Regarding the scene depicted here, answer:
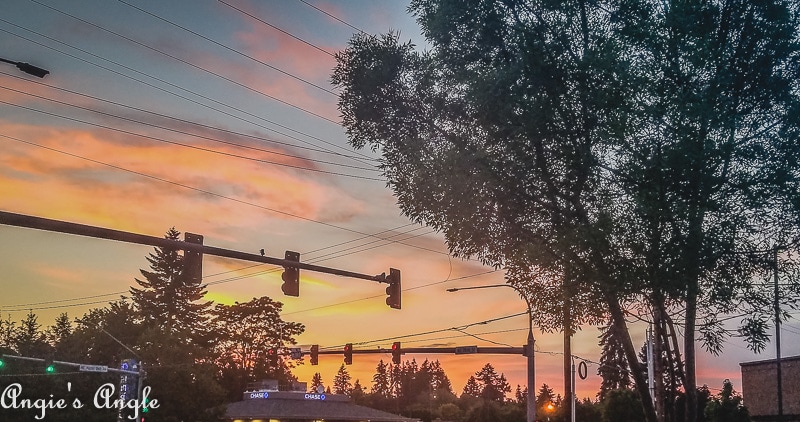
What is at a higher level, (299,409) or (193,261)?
(193,261)

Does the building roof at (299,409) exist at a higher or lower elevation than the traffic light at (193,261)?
lower

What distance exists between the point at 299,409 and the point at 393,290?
166ft

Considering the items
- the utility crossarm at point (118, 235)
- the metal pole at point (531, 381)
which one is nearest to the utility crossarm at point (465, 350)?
the metal pole at point (531, 381)

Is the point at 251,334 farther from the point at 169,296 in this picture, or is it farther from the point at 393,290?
the point at 393,290

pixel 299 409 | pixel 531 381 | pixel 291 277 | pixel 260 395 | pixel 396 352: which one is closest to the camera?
pixel 291 277

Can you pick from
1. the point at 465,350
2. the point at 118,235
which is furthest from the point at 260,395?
the point at 118,235

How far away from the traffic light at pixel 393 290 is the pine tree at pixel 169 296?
93.1m

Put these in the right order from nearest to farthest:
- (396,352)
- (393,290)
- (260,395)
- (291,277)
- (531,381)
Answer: (291,277), (393,290), (531,381), (396,352), (260,395)

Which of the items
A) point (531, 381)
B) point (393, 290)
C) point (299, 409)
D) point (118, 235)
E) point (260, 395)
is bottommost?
point (299, 409)

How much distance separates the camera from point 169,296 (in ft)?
380

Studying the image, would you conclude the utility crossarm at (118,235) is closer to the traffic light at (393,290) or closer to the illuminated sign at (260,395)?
the traffic light at (393,290)

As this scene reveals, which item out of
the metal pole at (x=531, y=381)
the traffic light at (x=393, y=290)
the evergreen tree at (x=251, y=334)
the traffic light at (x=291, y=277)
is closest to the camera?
the traffic light at (x=291, y=277)

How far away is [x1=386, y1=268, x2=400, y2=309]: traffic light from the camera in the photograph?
2462 centimetres

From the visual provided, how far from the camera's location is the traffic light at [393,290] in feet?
80.8
